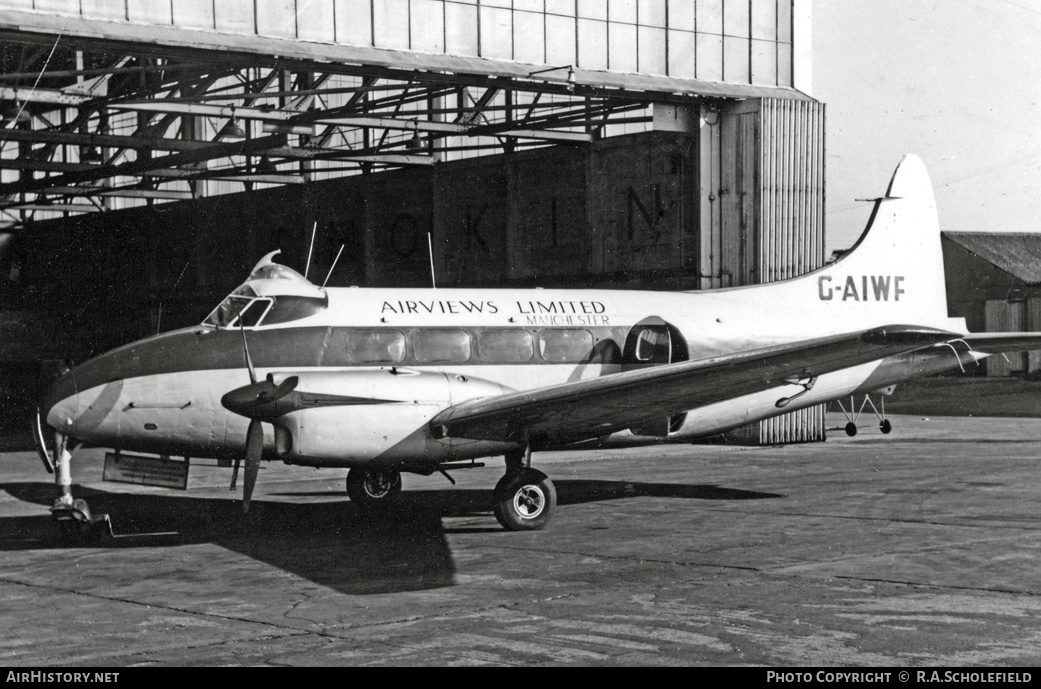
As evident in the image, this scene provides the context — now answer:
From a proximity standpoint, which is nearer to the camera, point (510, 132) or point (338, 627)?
point (338, 627)

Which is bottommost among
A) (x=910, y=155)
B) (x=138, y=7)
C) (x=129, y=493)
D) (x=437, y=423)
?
(x=129, y=493)

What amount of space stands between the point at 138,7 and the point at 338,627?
15628 mm

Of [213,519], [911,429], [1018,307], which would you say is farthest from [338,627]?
[1018,307]

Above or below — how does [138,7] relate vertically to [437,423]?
above

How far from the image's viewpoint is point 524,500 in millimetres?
15602

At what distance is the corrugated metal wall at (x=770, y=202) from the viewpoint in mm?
30000

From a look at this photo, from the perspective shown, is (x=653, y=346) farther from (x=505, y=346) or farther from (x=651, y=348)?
(x=505, y=346)

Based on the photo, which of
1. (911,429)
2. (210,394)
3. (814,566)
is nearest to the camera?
(814,566)

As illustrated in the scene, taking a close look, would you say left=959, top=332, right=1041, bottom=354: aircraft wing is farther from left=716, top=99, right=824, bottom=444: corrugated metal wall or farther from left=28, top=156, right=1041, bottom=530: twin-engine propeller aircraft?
left=716, top=99, right=824, bottom=444: corrugated metal wall

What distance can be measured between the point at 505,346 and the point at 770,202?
49.8 ft

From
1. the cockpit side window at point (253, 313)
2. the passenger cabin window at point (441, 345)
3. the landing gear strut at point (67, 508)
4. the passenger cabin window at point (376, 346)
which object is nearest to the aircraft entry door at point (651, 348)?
the passenger cabin window at point (441, 345)

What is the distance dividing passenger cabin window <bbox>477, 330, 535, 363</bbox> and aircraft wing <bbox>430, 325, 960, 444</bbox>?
1.55 meters

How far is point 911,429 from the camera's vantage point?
108 feet
